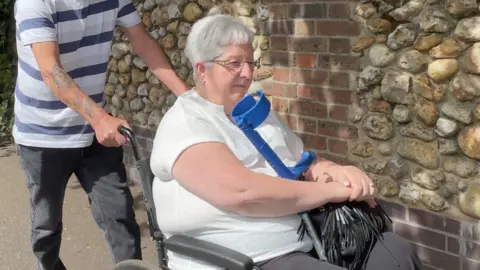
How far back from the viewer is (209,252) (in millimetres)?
2357

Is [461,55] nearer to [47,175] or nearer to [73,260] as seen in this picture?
[47,175]

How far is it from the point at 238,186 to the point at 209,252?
0.81 feet

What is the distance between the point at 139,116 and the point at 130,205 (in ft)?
7.41

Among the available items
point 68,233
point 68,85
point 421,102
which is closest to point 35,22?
point 68,85

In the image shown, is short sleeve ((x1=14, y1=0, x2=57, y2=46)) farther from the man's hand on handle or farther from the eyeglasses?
the eyeglasses

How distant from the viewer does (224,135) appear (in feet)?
8.41

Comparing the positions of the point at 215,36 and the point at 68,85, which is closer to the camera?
the point at 215,36

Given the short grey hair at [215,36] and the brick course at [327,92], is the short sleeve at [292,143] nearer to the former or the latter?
the short grey hair at [215,36]

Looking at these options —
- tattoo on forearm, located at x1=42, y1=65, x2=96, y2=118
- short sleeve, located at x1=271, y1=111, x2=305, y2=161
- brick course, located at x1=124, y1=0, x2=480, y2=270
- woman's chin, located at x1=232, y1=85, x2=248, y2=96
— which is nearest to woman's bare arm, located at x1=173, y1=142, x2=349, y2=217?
woman's chin, located at x1=232, y1=85, x2=248, y2=96

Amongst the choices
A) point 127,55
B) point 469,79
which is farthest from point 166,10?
point 469,79

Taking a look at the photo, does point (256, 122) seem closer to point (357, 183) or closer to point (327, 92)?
point (357, 183)

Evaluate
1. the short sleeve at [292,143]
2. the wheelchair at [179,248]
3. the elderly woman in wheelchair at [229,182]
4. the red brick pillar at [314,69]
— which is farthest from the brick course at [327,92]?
the wheelchair at [179,248]

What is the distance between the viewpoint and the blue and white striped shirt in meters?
3.11

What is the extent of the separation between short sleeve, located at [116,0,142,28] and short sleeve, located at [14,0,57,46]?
0.46 meters
